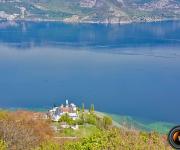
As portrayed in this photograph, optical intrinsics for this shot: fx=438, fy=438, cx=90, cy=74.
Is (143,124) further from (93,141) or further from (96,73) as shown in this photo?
(93,141)

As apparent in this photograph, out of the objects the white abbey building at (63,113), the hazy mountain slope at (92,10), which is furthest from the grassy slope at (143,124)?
the hazy mountain slope at (92,10)

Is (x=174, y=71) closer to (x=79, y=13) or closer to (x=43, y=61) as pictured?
(x=43, y=61)

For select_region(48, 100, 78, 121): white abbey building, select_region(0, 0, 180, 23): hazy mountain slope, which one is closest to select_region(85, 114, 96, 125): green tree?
select_region(48, 100, 78, 121): white abbey building

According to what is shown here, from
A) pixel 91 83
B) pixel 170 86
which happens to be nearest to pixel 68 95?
pixel 91 83

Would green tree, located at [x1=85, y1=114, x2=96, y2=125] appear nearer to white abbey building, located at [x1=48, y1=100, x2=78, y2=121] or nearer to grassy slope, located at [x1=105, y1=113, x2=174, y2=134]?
white abbey building, located at [x1=48, y1=100, x2=78, y2=121]

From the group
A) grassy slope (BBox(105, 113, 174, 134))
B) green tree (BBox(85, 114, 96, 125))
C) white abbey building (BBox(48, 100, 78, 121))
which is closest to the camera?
green tree (BBox(85, 114, 96, 125))

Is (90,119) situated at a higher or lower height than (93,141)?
lower

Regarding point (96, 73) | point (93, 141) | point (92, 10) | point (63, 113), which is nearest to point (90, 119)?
point (63, 113)

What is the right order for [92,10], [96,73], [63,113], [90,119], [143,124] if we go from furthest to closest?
[92,10], [96,73], [143,124], [63,113], [90,119]
